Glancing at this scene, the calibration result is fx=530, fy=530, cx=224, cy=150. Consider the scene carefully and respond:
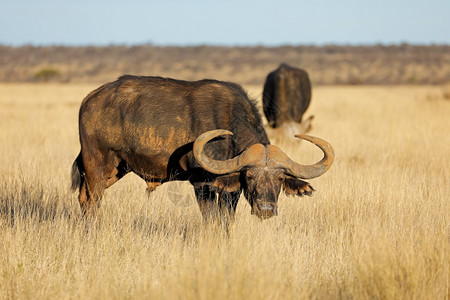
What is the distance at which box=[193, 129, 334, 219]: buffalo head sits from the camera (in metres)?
5.00

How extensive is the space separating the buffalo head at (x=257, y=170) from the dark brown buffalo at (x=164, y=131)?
1.06 feet

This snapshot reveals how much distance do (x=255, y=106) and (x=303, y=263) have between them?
2141 mm

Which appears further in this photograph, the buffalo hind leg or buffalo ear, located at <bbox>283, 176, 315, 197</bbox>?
the buffalo hind leg

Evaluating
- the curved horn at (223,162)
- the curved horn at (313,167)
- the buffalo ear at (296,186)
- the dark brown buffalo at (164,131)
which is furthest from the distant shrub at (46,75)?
the curved horn at (313,167)

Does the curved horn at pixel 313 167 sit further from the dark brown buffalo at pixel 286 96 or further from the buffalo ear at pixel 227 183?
the dark brown buffalo at pixel 286 96

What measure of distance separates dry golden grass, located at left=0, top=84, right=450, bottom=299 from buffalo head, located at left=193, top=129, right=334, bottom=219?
364 mm

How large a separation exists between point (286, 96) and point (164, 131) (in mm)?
8848

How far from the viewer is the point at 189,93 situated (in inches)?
241

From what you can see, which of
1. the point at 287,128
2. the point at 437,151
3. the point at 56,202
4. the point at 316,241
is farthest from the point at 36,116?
the point at 316,241

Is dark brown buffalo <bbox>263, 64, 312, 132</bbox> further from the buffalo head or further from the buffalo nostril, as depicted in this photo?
the buffalo nostril

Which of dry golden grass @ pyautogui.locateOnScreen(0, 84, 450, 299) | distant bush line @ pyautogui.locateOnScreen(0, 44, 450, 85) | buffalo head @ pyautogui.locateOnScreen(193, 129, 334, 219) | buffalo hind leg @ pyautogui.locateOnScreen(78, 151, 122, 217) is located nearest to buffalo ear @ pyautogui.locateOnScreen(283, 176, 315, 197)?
buffalo head @ pyautogui.locateOnScreen(193, 129, 334, 219)

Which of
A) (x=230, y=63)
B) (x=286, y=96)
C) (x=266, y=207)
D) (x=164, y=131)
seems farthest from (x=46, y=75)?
(x=266, y=207)

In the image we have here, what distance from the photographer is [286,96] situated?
47.3 ft

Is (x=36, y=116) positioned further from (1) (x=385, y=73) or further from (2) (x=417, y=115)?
(1) (x=385, y=73)
